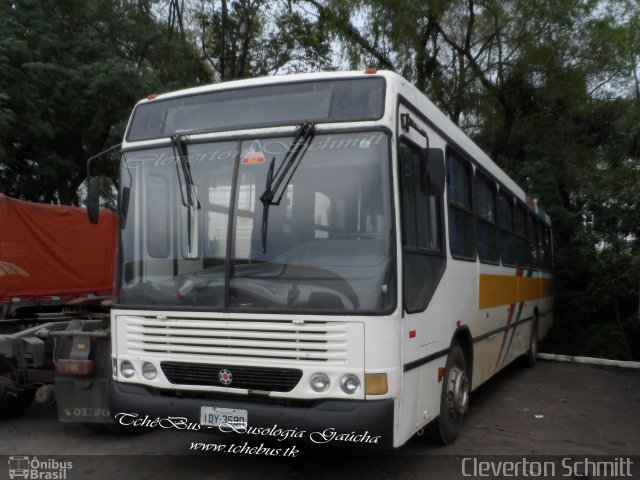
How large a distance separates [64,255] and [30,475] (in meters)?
3.81

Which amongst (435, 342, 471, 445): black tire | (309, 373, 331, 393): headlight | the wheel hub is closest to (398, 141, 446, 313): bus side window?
(309, 373, 331, 393): headlight

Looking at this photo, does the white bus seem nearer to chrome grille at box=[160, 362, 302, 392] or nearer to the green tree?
chrome grille at box=[160, 362, 302, 392]

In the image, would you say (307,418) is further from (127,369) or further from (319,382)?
(127,369)

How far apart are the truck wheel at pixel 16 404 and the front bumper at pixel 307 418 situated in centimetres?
309

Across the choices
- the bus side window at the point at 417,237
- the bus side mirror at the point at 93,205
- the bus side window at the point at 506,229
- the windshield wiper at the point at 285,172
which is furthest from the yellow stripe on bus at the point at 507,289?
the bus side mirror at the point at 93,205

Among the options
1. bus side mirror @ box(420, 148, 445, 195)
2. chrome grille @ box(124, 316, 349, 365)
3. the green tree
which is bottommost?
chrome grille @ box(124, 316, 349, 365)

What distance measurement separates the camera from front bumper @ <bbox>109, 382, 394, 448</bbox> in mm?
4230

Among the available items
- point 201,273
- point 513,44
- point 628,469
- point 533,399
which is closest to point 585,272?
point 513,44

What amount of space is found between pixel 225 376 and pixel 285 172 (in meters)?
1.48

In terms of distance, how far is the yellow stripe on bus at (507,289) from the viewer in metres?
7.04

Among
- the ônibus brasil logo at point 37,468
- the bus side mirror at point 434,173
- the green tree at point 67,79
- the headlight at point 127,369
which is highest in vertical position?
the green tree at point 67,79

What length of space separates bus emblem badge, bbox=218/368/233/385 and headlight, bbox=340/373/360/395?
0.80 m

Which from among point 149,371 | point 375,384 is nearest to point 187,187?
point 149,371

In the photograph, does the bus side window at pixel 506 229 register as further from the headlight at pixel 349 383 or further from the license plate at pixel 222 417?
the license plate at pixel 222 417
